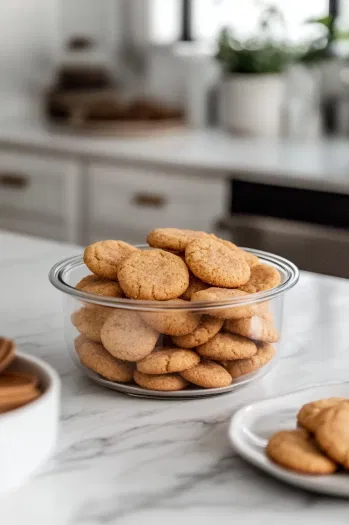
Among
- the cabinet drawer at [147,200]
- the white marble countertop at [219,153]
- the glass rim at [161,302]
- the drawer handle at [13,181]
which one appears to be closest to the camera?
the glass rim at [161,302]

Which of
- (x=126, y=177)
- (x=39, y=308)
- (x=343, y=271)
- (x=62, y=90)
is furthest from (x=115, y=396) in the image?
(x=62, y=90)

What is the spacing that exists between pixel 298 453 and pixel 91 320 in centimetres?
25

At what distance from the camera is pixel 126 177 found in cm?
258

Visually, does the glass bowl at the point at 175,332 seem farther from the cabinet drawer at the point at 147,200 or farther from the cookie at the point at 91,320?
the cabinet drawer at the point at 147,200

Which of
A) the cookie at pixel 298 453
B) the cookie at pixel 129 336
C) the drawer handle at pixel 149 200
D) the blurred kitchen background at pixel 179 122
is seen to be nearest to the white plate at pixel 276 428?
the cookie at pixel 298 453

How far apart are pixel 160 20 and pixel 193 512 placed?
2926 millimetres

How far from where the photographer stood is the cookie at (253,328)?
2.57ft

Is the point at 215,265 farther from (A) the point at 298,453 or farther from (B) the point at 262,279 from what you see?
(A) the point at 298,453

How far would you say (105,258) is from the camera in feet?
2.74

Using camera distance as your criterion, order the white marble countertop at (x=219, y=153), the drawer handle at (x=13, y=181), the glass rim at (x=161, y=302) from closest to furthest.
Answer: the glass rim at (x=161, y=302), the white marble countertop at (x=219, y=153), the drawer handle at (x=13, y=181)

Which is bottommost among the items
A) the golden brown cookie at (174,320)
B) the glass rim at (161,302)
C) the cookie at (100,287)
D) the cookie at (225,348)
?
the cookie at (225,348)

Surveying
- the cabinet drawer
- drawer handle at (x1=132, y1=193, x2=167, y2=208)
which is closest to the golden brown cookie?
the cabinet drawer

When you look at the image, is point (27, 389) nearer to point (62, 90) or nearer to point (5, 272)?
point (5, 272)

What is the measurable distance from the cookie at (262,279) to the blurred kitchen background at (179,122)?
4.15 ft
